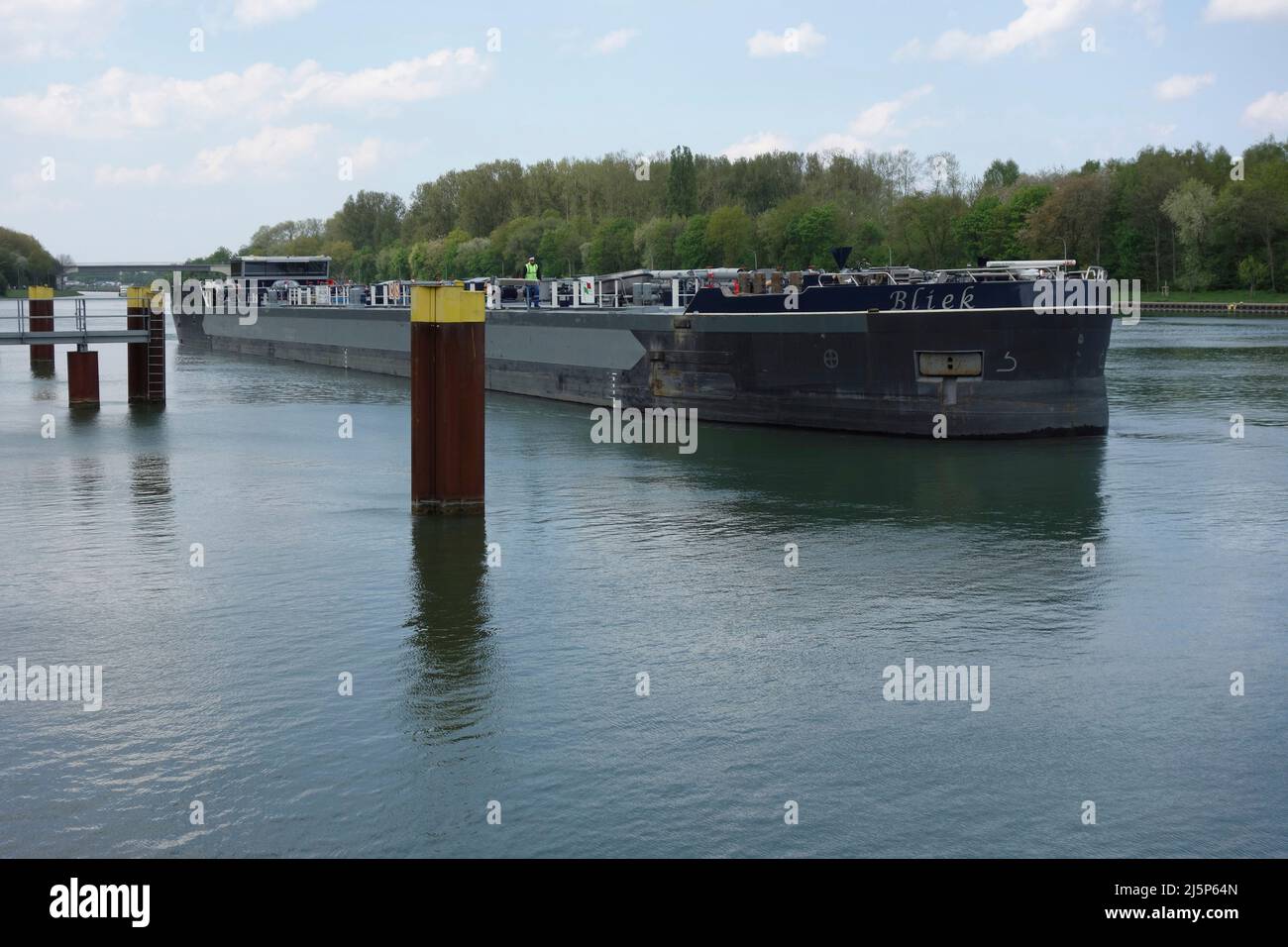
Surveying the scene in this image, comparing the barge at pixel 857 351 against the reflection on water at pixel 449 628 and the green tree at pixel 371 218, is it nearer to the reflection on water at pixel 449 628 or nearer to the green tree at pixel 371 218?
the reflection on water at pixel 449 628

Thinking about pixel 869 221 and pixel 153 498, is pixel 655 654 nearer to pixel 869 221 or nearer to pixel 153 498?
pixel 153 498

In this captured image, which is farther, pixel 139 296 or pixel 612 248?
pixel 612 248

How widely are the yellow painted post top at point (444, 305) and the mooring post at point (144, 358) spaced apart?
2425cm

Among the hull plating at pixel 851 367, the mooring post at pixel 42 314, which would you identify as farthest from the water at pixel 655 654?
the mooring post at pixel 42 314

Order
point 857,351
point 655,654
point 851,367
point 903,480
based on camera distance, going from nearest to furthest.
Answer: point 655,654, point 903,480, point 857,351, point 851,367

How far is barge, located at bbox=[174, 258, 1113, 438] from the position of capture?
30531 mm

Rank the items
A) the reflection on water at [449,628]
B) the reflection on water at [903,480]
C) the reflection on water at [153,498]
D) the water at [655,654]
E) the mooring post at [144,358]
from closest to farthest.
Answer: the water at [655,654], the reflection on water at [449,628], the reflection on water at [153,498], the reflection on water at [903,480], the mooring post at [144,358]

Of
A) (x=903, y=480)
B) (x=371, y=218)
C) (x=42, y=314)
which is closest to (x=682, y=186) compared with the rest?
(x=371, y=218)

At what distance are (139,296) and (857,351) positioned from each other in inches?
936

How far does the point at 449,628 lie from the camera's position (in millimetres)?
16672

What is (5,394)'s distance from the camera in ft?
156

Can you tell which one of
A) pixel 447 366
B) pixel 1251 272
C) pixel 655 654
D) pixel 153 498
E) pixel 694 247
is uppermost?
pixel 694 247

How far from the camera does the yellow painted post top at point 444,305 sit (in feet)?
69.3
